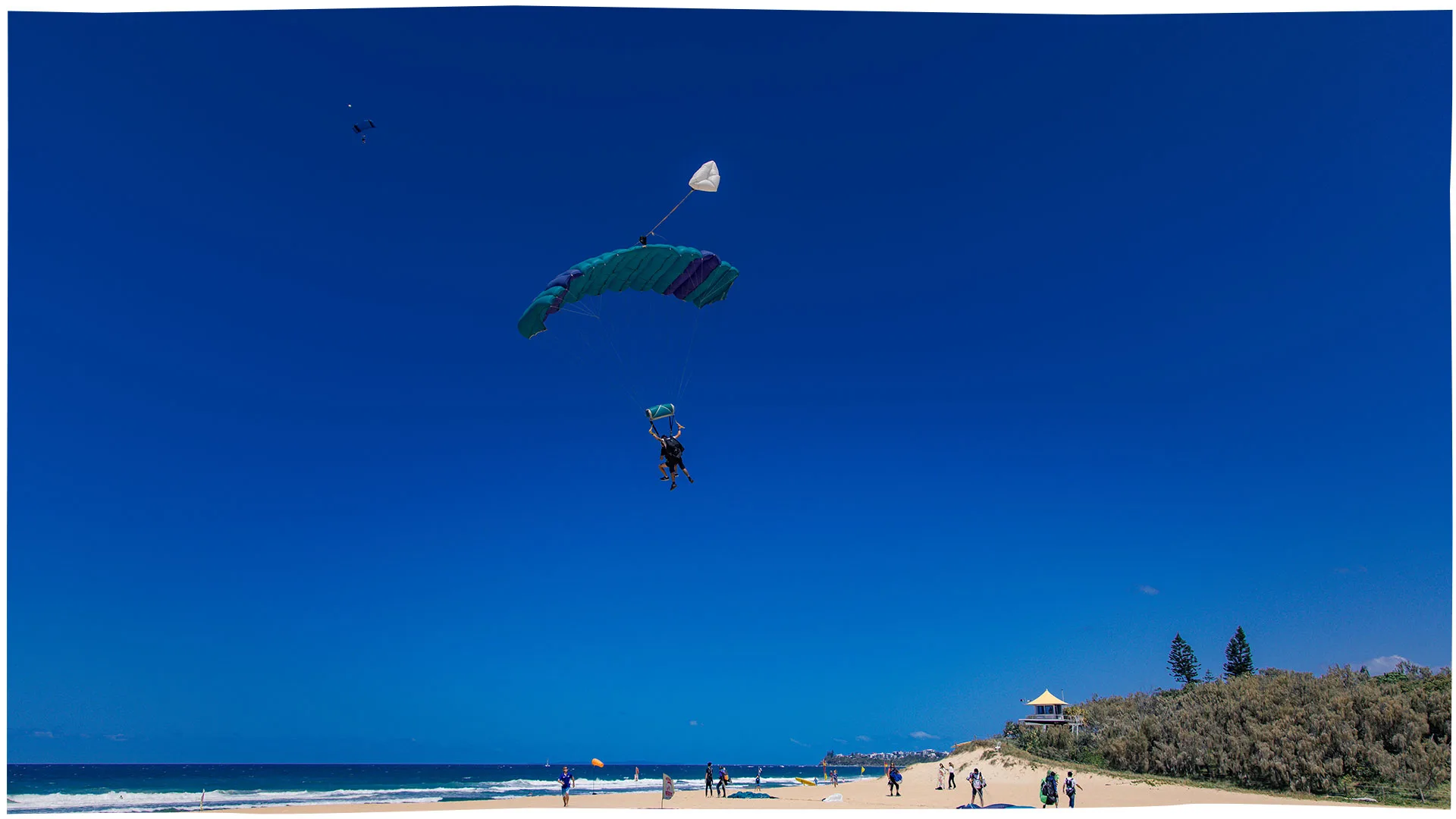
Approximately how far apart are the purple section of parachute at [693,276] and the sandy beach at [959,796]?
10775 mm

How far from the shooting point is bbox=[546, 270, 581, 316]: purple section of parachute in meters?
14.0

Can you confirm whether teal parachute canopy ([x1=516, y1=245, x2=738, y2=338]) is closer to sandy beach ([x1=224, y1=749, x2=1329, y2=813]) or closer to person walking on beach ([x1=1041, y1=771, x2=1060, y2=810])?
person walking on beach ([x1=1041, y1=771, x2=1060, y2=810])

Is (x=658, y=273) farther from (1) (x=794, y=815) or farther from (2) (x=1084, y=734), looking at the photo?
(2) (x=1084, y=734)

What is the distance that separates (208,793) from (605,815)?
32466 millimetres

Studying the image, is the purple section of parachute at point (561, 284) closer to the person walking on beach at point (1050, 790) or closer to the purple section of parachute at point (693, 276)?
the purple section of parachute at point (693, 276)

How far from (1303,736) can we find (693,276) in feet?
50.1

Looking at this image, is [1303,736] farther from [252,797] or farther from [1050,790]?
[252,797]

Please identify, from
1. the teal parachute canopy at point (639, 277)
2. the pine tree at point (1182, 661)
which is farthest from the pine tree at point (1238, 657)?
the teal parachute canopy at point (639, 277)

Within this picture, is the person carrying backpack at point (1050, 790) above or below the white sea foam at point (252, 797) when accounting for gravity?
above

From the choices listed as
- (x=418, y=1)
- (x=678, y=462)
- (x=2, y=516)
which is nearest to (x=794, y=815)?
(x=678, y=462)

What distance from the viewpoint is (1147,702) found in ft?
91.3

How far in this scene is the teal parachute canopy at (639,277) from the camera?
14016 mm

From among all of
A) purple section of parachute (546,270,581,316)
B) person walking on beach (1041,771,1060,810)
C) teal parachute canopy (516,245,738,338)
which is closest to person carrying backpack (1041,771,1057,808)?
person walking on beach (1041,771,1060,810)

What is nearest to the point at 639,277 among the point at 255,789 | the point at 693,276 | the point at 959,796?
the point at 693,276
